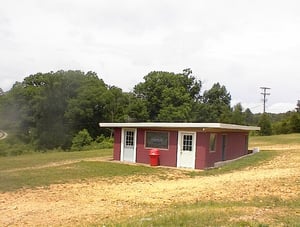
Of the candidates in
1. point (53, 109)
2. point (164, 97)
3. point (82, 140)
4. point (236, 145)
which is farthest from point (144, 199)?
point (164, 97)

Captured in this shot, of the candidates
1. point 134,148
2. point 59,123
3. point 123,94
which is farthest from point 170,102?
point 134,148

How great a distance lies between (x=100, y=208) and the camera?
Answer: 9969 millimetres

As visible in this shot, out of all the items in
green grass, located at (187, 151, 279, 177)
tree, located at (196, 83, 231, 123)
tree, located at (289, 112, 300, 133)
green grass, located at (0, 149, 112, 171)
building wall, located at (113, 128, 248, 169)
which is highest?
tree, located at (196, 83, 231, 123)

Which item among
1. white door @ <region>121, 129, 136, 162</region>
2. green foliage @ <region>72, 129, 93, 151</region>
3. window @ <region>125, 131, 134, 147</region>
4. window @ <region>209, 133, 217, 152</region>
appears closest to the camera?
window @ <region>209, 133, 217, 152</region>

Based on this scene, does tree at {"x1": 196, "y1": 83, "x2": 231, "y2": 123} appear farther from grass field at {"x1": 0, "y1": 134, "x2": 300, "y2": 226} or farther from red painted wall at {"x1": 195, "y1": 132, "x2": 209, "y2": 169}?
grass field at {"x1": 0, "y1": 134, "x2": 300, "y2": 226}

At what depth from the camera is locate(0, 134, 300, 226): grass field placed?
25.5 ft

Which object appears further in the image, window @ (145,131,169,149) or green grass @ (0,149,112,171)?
green grass @ (0,149,112,171)

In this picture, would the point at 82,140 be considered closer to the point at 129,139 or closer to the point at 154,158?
the point at 129,139

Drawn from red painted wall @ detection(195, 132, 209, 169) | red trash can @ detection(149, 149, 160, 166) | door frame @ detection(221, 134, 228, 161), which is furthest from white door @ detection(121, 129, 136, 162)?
door frame @ detection(221, 134, 228, 161)

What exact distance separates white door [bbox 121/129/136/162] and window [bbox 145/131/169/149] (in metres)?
0.99

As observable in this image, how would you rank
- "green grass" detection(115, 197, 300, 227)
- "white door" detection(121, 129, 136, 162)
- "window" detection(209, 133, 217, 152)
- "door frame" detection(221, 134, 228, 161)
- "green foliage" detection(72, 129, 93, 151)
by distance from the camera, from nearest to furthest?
1. "green grass" detection(115, 197, 300, 227)
2. "window" detection(209, 133, 217, 152)
3. "door frame" detection(221, 134, 228, 161)
4. "white door" detection(121, 129, 136, 162)
5. "green foliage" detection(72, 129, 93, 151)

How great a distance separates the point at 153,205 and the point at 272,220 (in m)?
3.76

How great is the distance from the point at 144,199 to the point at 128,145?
1236 centimetres

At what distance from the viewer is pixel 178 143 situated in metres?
21.5
